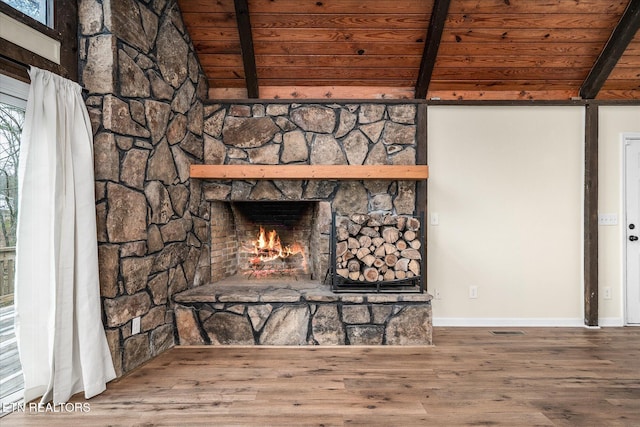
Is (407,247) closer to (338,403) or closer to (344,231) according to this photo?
(344,231)

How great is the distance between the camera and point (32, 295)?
1982 millimetres

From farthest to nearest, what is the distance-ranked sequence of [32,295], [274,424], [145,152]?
[145,152]
[32,295]
[274,424]

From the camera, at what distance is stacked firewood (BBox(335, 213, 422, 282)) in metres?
3.04

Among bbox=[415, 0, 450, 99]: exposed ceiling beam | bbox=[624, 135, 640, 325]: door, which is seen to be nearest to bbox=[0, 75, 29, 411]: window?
bbox=[415, 0, 450, 99]: exposed ceiling beam

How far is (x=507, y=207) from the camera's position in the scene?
3.53 meters

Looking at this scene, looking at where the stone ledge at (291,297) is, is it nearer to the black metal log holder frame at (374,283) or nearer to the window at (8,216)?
the black metal log holder frame at (374,283)

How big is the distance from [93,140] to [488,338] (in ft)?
11.4

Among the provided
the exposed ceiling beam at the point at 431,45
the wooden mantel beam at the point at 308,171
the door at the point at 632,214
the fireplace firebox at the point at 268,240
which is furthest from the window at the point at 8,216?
the door at the point at 632,214

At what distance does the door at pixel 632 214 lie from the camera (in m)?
3.53

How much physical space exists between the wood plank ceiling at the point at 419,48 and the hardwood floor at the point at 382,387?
2.37 m

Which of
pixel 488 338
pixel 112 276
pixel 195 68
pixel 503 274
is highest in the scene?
pixel 195 68

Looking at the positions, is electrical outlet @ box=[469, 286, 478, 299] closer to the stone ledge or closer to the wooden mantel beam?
the stone ledge

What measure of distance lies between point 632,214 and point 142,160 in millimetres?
4544

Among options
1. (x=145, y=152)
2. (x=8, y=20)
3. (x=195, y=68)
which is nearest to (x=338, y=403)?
(x=145, y=152)
